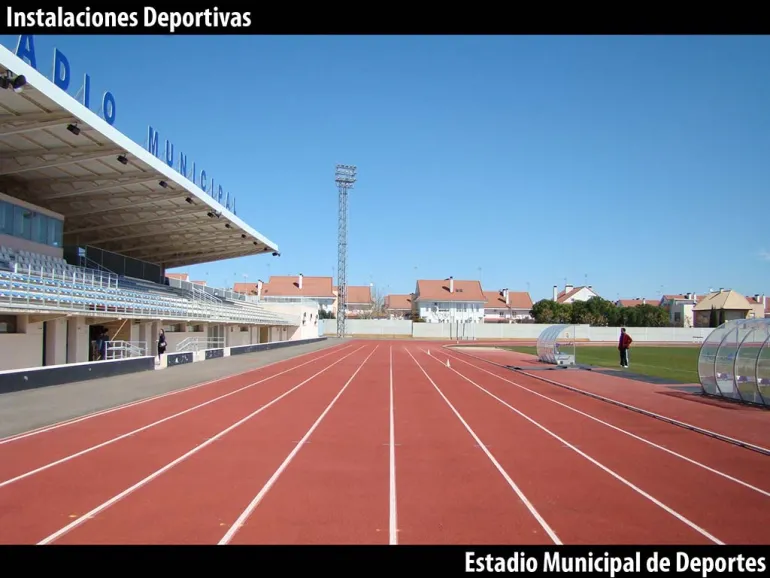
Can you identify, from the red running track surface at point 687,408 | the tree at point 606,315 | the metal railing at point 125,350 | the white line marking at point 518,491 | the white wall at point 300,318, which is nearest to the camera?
the white line marking at point 518,491

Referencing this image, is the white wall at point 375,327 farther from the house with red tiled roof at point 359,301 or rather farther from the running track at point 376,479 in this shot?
the running track at point 376,479

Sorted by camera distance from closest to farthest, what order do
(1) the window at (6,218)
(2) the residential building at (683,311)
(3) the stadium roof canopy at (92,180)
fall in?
(3) the stadium roof canopy at (92,180)
(1) the window at (6,218)
(2) the residential building at (683,311)

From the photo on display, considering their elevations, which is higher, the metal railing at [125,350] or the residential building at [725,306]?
the residential building at [725,306]

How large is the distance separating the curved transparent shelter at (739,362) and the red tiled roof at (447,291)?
85.7 metres

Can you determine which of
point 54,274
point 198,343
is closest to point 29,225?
point 54,274

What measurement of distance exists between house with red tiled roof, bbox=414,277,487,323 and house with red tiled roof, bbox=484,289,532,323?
28.6 feet

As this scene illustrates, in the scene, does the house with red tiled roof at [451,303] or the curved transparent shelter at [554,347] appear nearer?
the curved transparent shelter at [554,347]

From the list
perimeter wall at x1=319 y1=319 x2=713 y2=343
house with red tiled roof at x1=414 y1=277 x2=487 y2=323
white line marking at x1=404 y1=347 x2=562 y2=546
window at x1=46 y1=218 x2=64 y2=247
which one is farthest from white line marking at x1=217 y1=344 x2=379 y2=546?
house with red tiled roof at x1=414 y1=277 x2=487 y2=323

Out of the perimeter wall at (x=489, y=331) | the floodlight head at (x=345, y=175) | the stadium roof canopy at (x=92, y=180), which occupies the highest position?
the floodlight head at (x=345, y=175)

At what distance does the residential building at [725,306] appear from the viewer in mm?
81438

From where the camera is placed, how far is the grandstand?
1697 cm
